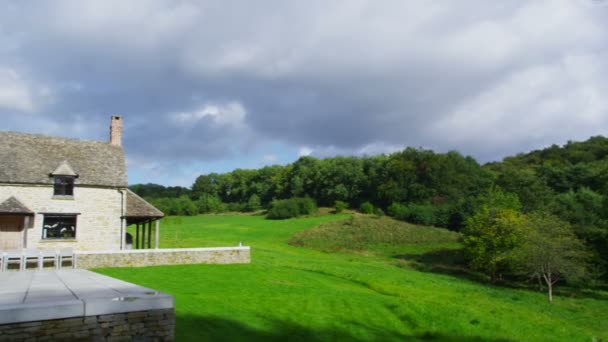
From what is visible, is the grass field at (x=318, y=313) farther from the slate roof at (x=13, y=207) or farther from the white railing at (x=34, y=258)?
the slate roof at (x=13, y=207)

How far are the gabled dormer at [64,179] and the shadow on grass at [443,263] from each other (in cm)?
2678

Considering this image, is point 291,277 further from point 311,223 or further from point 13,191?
point 311,223

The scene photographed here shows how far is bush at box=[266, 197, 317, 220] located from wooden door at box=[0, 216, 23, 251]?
53.2m

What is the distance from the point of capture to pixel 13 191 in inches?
942

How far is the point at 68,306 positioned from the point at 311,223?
5914 cm

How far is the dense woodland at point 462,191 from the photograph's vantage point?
120ft

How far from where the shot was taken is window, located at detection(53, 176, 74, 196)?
25031 mm

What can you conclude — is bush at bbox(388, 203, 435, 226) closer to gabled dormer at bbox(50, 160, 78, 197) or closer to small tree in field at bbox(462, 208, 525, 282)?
small tree in field at bbox(462, 208, 525, 282)

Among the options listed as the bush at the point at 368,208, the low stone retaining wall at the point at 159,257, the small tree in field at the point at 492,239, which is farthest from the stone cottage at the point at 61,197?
the bush at the point at 368,208

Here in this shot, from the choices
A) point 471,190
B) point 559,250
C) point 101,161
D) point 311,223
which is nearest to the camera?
point 101,161

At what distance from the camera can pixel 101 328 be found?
693 centimetres

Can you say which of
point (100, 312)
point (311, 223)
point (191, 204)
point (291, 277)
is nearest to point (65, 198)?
point (291, 277)

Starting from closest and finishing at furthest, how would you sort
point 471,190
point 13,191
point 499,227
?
1. point 13,191
2. point 499,227
3. point 471,190

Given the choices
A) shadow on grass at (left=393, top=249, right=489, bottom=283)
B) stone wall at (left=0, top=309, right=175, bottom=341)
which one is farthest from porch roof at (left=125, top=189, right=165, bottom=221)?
shadow on grass at (left=393, top=249, right=489, bottom=283)
